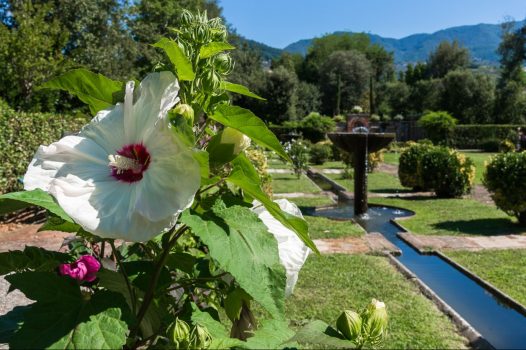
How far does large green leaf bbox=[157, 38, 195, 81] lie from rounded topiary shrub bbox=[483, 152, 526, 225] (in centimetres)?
814

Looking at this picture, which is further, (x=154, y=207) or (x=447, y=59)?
(x=447, y=59)

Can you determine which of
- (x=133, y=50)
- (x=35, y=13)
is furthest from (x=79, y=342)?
(x=133, y=50)

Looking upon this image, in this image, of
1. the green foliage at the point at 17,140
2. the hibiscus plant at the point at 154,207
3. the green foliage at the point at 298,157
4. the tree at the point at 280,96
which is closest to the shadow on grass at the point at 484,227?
the green foliage at the point at 17,140

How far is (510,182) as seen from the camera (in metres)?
7.87

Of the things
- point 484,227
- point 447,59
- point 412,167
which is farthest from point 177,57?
point 447,59

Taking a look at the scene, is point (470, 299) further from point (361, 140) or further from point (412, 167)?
point (412, 167)

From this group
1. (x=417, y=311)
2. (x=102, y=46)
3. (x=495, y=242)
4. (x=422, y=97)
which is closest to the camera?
(x=417, y=311)

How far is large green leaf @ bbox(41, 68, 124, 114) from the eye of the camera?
0.73 meters

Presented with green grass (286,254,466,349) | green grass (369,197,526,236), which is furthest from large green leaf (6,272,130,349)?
green grass (369,197,526,236)

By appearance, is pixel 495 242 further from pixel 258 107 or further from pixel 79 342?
pixel 258 107

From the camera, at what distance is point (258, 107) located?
3762 centimetres

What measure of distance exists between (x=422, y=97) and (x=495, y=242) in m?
40.2

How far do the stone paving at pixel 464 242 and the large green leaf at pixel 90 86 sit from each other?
246 inches

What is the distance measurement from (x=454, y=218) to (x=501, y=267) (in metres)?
2.93
